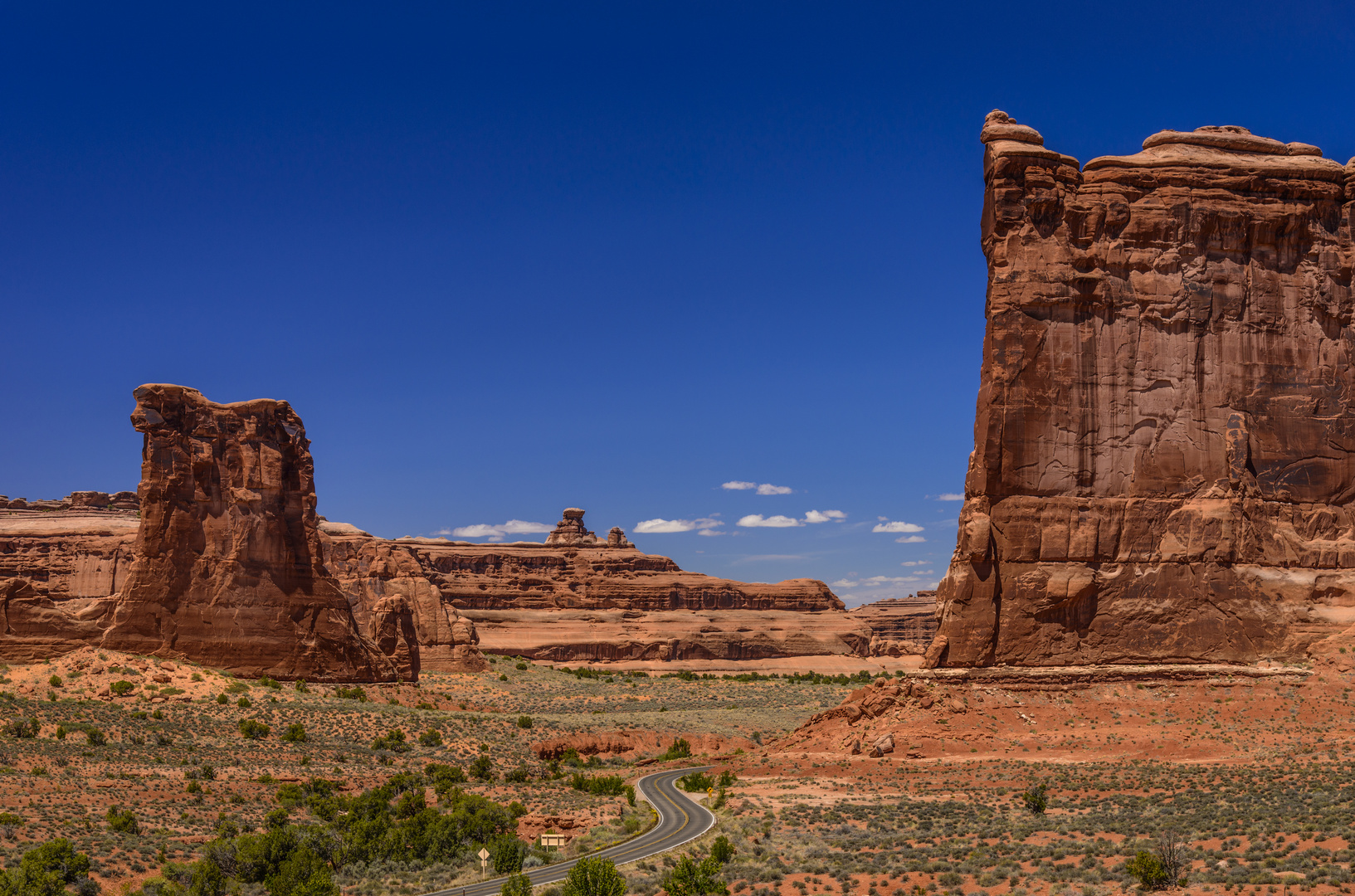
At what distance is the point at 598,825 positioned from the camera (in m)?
28.0

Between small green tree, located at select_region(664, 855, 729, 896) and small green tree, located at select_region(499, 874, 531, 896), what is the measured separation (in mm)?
2373

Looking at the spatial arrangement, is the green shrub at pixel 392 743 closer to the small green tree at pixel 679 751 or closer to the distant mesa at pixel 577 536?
the small green tree at pixel 679 751

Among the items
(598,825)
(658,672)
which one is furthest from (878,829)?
(658,672)

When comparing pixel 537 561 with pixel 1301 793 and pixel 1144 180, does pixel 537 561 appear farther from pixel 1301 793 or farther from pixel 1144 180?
pixel 1301 793

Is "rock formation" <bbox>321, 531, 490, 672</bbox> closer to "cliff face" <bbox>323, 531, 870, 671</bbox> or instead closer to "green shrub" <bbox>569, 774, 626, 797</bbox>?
"cliff face" <bbox>323, 531, 870, 671</bbox>

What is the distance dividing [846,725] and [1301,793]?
1469 centimetres

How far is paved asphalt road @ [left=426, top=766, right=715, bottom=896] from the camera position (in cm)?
2228

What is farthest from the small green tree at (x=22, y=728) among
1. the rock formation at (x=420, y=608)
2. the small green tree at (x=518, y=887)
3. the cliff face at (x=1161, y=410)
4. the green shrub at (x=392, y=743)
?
the rock formation at (x=420, y=608)

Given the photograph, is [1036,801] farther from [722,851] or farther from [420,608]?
[420,608]

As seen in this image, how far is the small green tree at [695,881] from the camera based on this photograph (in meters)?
19.2

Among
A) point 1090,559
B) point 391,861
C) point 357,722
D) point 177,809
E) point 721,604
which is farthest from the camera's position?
point 721,604

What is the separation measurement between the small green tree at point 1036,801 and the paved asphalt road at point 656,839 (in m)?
6.96

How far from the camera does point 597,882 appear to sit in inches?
756

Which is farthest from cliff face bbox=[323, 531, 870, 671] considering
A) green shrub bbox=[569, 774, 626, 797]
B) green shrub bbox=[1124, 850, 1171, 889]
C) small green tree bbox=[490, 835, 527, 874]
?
green shrub bbox=[1124, 850, 1171, 889]
